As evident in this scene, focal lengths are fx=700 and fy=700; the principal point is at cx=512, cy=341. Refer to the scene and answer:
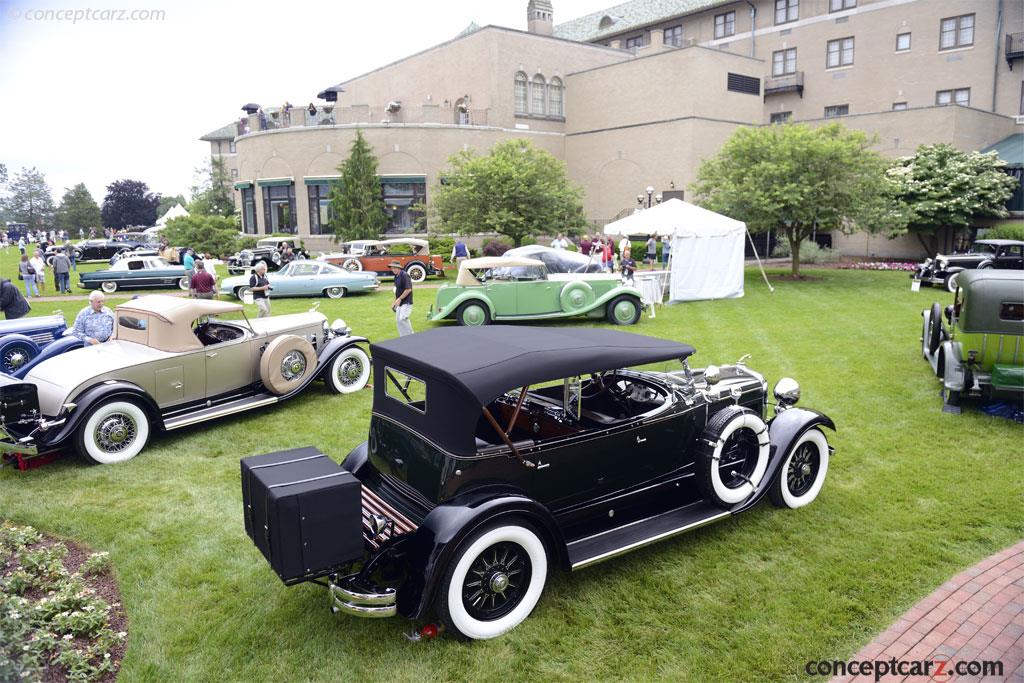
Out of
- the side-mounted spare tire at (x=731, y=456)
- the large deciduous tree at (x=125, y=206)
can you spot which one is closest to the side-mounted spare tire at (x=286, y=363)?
the side-mounted spare tire at (x=731, y=456)

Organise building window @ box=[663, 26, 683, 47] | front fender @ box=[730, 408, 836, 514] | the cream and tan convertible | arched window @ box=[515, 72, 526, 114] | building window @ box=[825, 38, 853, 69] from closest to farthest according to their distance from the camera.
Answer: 1. front fender @ box=[730, 408, 836, 514]
2. the cream and tan convertible
3. building window @ box=[825, 38, 853, 69]
4. arched window @ box=[515, 72, 526, 114]
5. building window @ box=[663, 26, 683, 47]

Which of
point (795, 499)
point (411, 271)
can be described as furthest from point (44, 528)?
point (411, 271)

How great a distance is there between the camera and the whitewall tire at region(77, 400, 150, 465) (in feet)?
24.9

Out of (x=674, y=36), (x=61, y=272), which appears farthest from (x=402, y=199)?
(x=674, y=36)

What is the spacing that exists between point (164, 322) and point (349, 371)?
2.83 metres

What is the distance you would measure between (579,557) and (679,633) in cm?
81

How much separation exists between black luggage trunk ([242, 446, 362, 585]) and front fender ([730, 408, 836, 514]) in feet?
10.4

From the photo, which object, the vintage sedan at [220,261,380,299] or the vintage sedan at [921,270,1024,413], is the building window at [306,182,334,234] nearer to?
the vintage sedan at [220,261,380,299]

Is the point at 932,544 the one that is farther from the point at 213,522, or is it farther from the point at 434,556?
the point at 213,522

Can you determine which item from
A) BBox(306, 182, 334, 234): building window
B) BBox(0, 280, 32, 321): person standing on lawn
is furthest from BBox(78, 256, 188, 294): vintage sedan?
Answer: BBox(306, 182, 334, 234): building window

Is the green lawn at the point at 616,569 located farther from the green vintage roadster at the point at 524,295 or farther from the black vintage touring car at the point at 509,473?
the green vintage roadster at the point at 524,295

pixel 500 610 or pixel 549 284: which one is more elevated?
pixel 549 284

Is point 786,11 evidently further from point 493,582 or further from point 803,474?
point 493,582

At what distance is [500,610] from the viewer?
4.72 metres
